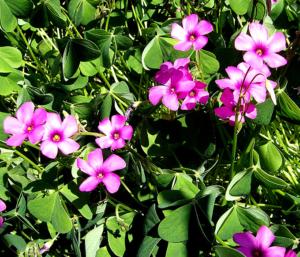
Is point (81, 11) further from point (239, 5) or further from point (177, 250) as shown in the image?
point (177, 250)

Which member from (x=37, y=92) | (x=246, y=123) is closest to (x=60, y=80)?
(x=37, y=92)

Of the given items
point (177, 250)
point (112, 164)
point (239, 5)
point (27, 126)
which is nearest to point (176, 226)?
point (177, 250)

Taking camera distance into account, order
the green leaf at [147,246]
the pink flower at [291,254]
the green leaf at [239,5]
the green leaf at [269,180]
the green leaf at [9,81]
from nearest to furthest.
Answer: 1. the pink flower at [291,254]
2. the green leaf at [269,180]
3. the green leaf at [147,246]
4. the green leaf at [239,5]
5. the green leaf at [9,81]

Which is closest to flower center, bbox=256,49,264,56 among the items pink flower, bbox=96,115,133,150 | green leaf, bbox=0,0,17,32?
pink flower, bbox=96,115,133,150

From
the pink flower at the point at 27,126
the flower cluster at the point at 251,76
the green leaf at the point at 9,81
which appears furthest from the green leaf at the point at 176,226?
the green leaf at the point at 9,81

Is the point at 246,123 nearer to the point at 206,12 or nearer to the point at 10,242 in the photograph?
the point at 206,12

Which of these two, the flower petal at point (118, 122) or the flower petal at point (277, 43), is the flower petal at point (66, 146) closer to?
the flower petal at point (118, 122)
